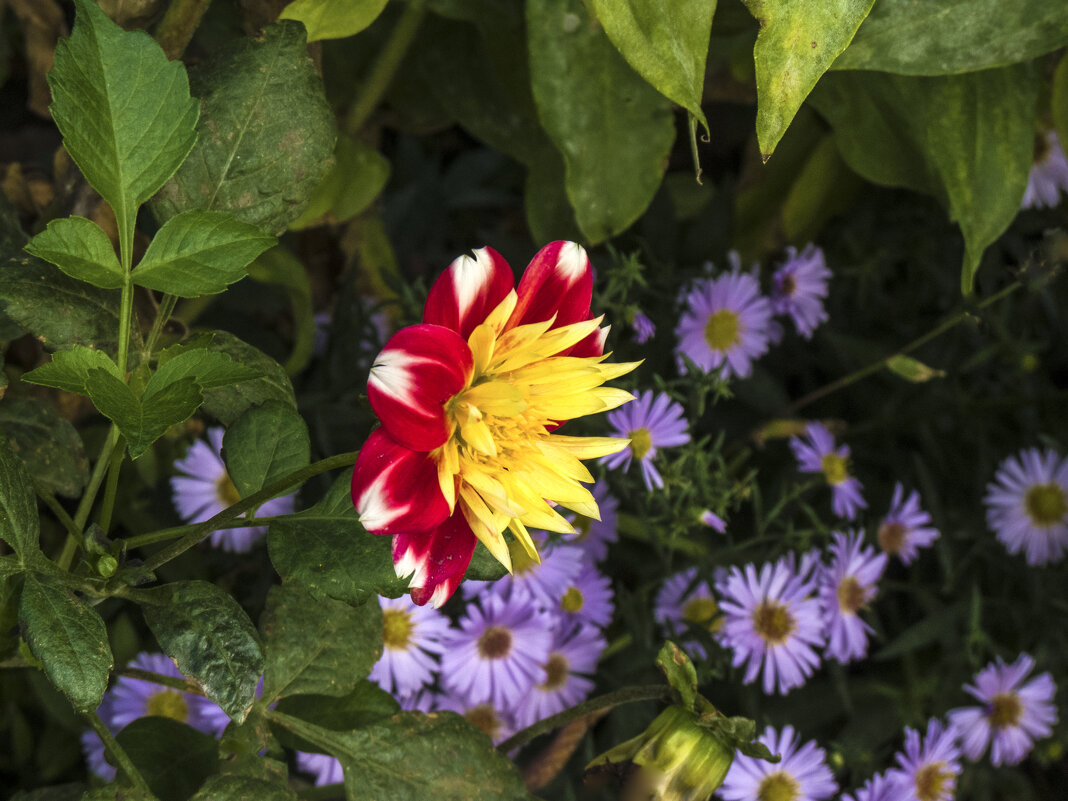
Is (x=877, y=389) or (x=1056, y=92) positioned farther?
(x=877, y=389)

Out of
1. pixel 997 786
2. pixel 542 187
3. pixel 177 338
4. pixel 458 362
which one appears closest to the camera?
pixel 458 362

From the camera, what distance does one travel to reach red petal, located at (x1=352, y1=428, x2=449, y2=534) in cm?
45

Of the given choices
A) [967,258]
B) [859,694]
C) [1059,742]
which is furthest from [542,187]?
[1059,742]

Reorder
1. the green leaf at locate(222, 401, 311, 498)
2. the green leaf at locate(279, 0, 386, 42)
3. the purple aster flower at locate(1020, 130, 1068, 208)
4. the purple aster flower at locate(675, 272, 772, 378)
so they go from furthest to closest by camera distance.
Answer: the purple aster flower at locate(1020, 130, 1068, 208) → the purple aster flower at locate(675, 272, 772, 378) → the green leaf at locate(279, 0, 386, 42) → the green leaf at locate(222, 401, 311, 498)

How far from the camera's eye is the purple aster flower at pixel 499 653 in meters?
0.82

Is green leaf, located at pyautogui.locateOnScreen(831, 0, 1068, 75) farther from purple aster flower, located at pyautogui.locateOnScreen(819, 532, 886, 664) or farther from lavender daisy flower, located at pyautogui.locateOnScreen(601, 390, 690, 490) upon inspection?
purple aster flower, located at pyautogui.locateOnScreen(819, 532, 886, 664)

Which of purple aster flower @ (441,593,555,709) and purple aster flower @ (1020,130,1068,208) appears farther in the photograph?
purple aster flower @ (1020,130,1068,208)

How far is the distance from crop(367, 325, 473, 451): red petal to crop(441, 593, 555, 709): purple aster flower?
0.39 m

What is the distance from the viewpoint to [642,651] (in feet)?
2.90

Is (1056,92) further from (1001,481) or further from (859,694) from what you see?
(859,694)

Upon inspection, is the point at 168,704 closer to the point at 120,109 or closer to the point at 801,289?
the point at 120,109

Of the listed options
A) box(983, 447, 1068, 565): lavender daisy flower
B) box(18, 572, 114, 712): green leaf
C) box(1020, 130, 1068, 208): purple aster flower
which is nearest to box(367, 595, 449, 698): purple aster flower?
box(18, 572, 114, 712): green leaf

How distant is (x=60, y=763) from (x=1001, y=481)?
0.98 m

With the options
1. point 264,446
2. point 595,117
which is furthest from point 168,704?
point 595,117
